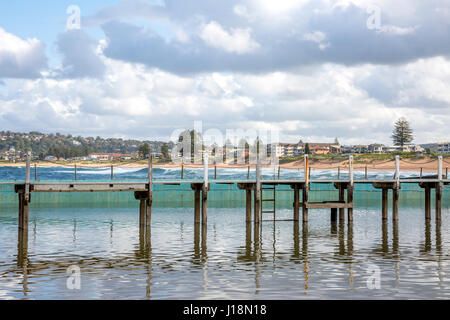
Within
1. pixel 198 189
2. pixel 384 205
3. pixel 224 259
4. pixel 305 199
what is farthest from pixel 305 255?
pixel 384 205

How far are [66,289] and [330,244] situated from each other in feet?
51.6

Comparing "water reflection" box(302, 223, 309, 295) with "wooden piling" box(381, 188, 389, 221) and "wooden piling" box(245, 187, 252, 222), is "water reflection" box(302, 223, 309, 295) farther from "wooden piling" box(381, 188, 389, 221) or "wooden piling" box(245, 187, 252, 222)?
"wooden piling" box(381, 188, 389, 221)

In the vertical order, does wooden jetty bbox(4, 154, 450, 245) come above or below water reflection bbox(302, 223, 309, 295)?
above

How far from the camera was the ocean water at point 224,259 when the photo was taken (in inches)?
754

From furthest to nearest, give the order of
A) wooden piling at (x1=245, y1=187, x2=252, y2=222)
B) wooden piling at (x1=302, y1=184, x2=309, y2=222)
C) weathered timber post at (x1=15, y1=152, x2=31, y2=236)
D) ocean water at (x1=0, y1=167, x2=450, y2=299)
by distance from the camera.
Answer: wooden piling at (x1=302, y1=184, x2=309, y2=222), wooden piling at (x1=245, y1=187, x2=252, y2=222), weathered timber post at (x1=15, y1=152, x2=31, y2=236), ocean water at (x1=0, y1=167, x2=450, y2=299)

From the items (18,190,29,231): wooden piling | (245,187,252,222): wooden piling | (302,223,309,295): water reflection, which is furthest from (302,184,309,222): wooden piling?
(18,190,29,231): wooden piling

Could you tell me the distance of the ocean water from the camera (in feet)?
62.8

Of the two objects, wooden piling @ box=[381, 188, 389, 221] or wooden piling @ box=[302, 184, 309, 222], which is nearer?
→ wooden piling @ box=[302, 184, 309, 222]

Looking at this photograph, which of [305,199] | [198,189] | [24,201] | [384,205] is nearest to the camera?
[24,201]

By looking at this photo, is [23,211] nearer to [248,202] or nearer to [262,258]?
[248,202]

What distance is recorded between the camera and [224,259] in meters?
25.7
